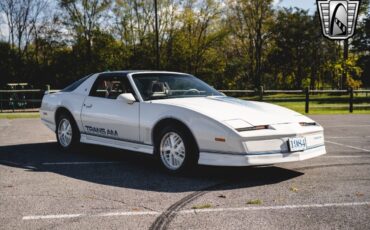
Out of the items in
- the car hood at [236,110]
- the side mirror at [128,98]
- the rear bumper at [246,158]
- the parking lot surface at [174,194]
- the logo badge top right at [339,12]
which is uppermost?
the logo badge top right at [339,12]

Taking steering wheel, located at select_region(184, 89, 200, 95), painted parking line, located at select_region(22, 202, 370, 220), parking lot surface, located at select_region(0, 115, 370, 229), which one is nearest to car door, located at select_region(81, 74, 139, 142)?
parking lot surface, located at select_region(0, 115, 370, 229)

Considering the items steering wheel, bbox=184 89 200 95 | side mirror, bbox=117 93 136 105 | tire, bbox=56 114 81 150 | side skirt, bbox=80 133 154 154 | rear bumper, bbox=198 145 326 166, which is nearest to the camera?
rear bumper, bbox=198 145 326 166

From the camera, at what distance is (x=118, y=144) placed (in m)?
6.50

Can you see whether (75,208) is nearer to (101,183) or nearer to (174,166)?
(101,183)

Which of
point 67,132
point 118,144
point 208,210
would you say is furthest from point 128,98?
point 208,210

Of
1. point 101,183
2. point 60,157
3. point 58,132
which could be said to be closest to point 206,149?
point 101,183

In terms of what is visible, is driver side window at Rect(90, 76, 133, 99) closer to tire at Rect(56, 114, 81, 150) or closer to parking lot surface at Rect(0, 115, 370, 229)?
tire at Rect(56, 114, 81, 150)

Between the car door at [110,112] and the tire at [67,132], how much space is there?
0.34 meters

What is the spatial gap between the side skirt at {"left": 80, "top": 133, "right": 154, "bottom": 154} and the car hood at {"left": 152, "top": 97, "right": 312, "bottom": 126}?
25.4 inches

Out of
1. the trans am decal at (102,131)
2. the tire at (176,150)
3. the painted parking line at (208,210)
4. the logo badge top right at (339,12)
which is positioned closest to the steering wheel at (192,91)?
the tire at (176,150)

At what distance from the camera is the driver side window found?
674 centimetres

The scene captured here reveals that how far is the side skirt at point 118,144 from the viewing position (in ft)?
19.8

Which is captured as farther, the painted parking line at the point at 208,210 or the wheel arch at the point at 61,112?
the wheel arch at the point at 61,112

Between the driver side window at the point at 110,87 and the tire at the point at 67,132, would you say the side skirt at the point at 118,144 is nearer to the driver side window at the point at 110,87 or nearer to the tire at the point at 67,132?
the tire at the point at 67,132
